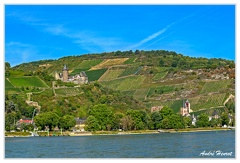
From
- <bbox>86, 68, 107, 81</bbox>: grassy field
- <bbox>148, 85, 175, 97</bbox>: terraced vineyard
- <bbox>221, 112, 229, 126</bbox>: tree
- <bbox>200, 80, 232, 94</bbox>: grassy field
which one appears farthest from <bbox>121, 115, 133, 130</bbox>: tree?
<bbox>86, 68, 107, 81</bbox>: grassy field

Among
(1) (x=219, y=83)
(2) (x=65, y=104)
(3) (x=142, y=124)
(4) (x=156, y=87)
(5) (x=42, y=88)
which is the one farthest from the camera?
(4) (x=156, y=87)

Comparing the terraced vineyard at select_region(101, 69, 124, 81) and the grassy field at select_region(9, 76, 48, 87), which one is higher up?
the terraced vineyard at select_region(101, 69, 124, 81)

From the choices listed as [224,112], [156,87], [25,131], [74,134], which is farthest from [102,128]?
[156,87]

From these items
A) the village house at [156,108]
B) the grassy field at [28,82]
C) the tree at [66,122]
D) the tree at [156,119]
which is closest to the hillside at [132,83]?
the grassy field at [28,82]

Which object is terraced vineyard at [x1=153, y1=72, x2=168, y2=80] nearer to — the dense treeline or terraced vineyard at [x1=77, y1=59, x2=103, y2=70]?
the dense treeline

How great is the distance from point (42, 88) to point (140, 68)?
3720cm

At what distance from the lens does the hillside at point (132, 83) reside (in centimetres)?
5929

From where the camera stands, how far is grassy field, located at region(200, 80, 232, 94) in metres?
71.6

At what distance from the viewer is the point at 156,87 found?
7888 centimetres

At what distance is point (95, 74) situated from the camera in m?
95.4

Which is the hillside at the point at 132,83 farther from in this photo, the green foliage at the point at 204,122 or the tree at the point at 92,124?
the tree at the point at 92,124

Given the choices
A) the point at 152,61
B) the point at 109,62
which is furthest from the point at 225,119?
the point at 109,62

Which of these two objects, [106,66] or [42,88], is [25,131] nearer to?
[42,88]

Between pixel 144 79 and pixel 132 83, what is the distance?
3042 mm
